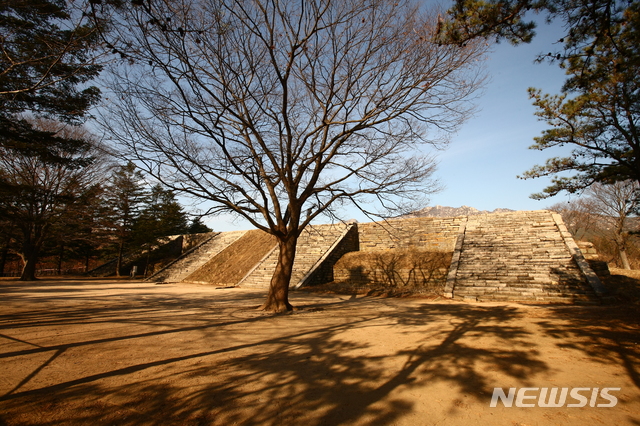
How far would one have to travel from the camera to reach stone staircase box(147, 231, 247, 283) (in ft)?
69.0

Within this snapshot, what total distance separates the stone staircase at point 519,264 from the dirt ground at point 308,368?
2.83 meters

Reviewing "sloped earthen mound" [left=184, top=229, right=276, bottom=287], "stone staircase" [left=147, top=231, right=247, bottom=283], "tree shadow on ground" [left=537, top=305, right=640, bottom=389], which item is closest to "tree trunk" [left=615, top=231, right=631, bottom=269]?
"tree shadow on ground" [left=537, top=305, right=640, bottom=389]

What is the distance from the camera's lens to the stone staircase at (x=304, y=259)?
15844mm

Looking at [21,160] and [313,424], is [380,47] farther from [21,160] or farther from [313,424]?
[21,160]

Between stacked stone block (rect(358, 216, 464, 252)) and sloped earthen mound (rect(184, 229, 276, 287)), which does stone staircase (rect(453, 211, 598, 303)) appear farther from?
sloped earthen mound (rect(184, 229, 276, 287))

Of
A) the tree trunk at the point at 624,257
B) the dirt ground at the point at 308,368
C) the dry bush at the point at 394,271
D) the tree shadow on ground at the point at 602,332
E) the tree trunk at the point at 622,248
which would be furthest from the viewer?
the tree trunk at the point at 622,248

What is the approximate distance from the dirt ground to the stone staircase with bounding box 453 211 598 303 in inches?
112

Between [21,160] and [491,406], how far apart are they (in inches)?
938

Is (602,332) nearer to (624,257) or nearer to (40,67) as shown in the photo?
(40,67)

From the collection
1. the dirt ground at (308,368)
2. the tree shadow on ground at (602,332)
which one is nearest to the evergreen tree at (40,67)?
the dirt ground at (308,368)

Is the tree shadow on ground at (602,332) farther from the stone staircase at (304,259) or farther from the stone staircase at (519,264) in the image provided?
the stone staircase at (304,259)

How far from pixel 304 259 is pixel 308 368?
1324cm

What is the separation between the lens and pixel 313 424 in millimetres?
2744

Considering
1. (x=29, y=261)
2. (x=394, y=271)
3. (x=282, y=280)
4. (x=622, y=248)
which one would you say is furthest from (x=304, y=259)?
(x=622, y=248)
